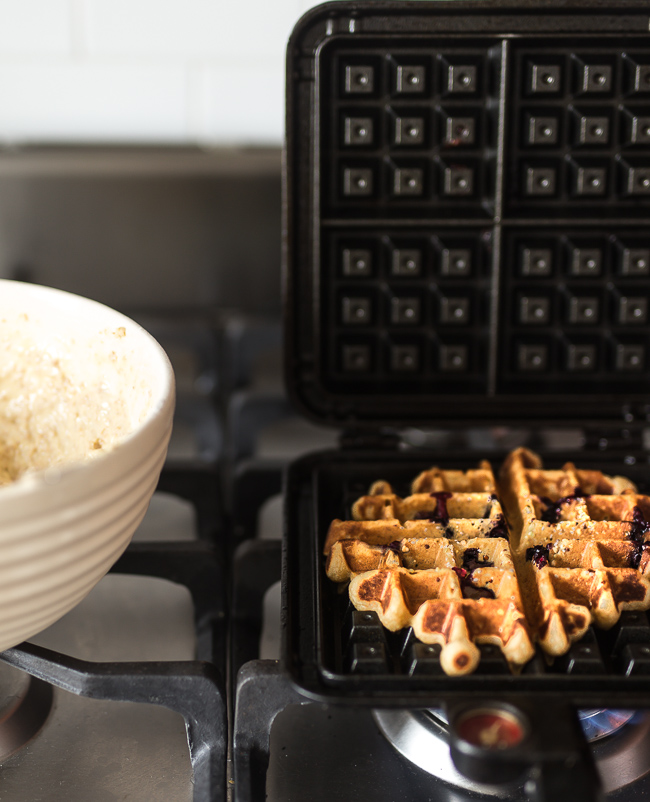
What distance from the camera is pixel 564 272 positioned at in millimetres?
874

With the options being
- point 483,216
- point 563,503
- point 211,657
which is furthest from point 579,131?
point 211,657

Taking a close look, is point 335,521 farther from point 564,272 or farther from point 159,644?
point 564,272

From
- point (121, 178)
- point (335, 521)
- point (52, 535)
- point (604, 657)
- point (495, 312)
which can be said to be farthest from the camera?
point (121, 178)

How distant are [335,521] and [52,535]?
32cm

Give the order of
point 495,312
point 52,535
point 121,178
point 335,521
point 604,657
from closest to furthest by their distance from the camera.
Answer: point 52,535, point 604,657, point 335,521, point 495,312, point 121,178

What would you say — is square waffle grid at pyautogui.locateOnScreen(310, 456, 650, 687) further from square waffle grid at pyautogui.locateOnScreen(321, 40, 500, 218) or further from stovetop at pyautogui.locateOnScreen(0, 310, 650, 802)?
square waffle grid at pyautogui.locateOnScreen(321, 40, 500, 218)

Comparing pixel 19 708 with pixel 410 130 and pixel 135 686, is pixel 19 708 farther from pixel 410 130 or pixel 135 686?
pixel 410 130

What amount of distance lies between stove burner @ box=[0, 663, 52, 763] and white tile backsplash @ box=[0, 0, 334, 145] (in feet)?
2.87

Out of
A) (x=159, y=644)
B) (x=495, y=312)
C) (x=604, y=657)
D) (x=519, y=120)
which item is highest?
(x=519, y=120)

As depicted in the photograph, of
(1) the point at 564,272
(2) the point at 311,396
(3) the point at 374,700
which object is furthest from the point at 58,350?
(1) the point at 564,272

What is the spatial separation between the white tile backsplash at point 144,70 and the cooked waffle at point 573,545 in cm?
76

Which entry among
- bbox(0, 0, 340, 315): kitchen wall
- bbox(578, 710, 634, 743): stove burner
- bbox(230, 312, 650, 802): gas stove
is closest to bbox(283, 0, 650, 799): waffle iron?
bbox(230, 312, 650, 802): gas stove

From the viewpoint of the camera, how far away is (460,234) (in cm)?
86

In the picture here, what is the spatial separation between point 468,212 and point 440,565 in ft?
1.33
